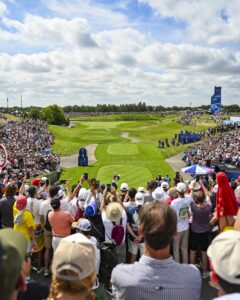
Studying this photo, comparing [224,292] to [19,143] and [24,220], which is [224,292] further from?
[19,143]

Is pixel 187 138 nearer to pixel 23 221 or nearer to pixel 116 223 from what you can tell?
pixel 116 223

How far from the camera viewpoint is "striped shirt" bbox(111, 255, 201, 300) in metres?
3.03

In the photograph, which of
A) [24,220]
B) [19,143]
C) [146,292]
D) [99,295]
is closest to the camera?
[146,292]

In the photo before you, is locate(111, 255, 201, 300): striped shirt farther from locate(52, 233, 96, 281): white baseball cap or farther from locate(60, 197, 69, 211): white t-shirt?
locate(60, 197, 69, 211): white t-shirt

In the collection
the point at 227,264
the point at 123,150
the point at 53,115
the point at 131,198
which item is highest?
the point at 53,115

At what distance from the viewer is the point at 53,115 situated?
117 meters

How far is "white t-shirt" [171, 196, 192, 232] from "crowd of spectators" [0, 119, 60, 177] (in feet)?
58.2

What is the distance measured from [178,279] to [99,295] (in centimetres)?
275

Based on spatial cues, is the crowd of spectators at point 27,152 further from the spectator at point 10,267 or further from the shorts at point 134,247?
the spectator at point 10,267

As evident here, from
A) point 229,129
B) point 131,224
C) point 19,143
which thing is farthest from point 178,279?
point 229,129

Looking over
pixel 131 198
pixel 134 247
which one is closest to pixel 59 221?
pixel 131 198

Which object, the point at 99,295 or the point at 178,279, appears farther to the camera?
the point at 99,295

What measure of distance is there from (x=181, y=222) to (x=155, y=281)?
A: 4.66 m

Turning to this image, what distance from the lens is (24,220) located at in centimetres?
664
